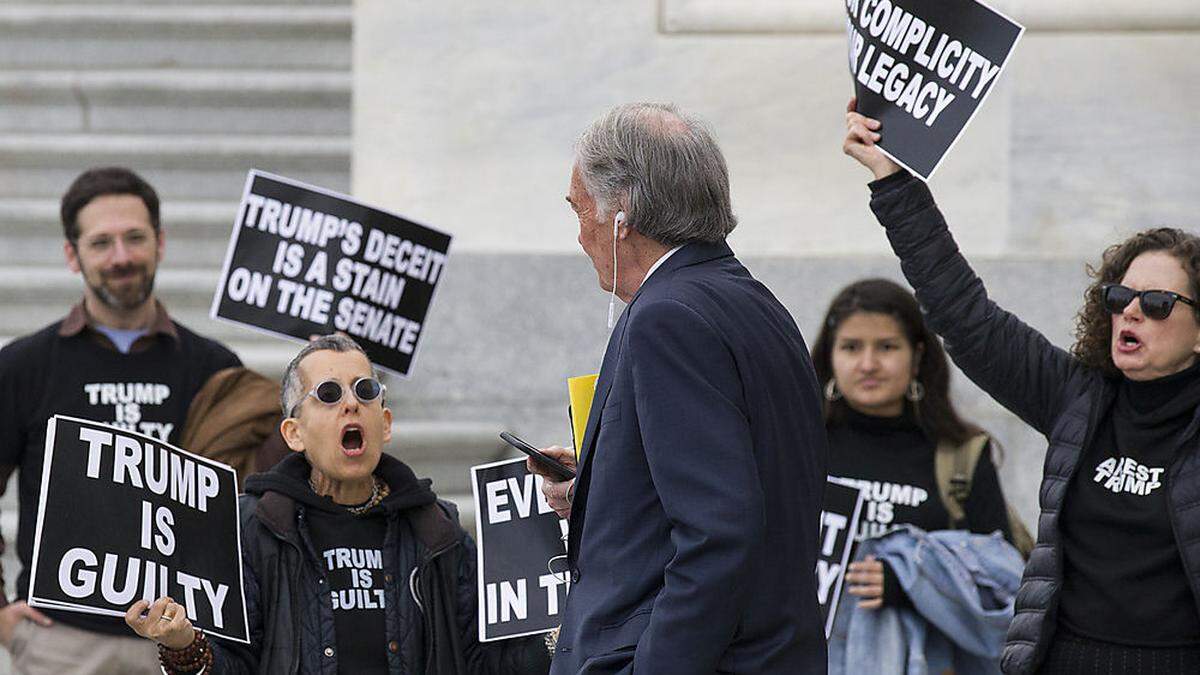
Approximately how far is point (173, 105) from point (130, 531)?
5.33 m

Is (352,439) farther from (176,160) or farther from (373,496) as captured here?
(176,160)

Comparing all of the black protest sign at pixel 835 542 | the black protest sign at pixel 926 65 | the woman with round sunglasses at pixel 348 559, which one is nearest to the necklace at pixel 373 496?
the woman with round sunglasses at pixel 348 559

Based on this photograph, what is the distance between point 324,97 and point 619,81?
1977 mm

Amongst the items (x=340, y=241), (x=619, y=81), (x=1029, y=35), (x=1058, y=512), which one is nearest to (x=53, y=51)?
(x=619, y=81)

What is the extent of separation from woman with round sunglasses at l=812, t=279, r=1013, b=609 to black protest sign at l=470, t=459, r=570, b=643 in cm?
129

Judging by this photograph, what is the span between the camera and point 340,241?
5.85 m

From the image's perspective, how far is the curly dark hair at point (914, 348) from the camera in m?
5.66

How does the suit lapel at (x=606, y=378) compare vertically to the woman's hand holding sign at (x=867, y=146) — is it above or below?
below

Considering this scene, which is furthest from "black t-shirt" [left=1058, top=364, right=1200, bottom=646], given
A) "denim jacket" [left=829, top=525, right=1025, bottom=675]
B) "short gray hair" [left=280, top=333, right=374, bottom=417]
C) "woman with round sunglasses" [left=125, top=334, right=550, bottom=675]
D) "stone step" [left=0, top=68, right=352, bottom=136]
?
"stone step" [left=0, top=68, right=352, bottom=136]

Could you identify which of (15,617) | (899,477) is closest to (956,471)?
(899,477)

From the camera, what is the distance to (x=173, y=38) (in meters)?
9.36

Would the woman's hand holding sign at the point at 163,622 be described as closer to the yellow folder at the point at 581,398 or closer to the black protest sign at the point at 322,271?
the yellow folder at the point at 581,398

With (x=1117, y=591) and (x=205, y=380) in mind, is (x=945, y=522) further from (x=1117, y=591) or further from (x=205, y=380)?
(x=205, y=380)

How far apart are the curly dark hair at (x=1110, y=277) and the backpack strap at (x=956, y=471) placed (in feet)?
3.30
